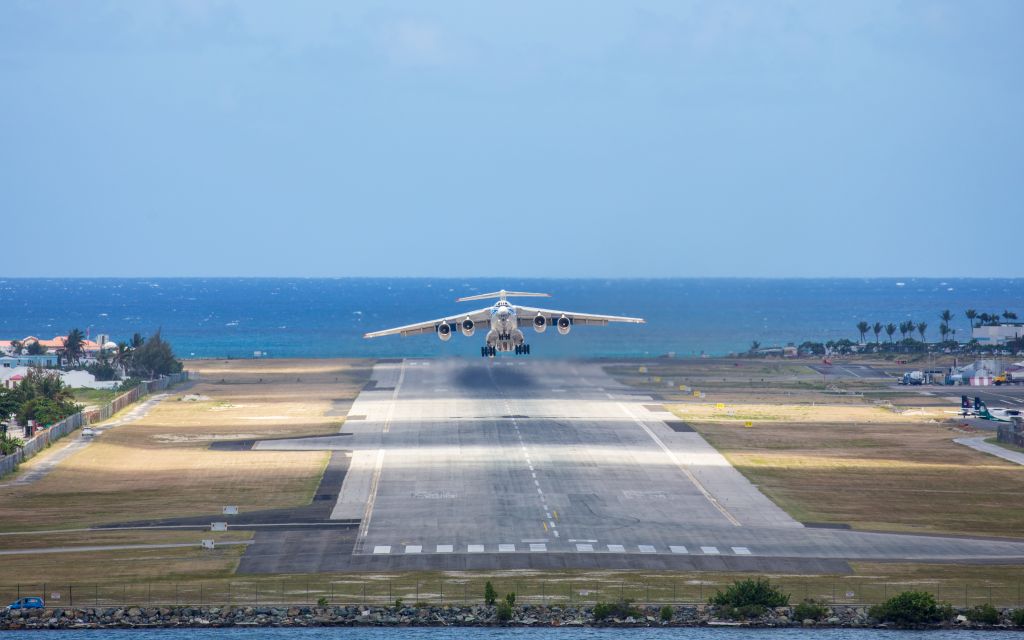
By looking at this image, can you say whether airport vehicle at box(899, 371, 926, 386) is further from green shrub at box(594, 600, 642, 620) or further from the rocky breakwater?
green shrub at box(594, 600, 642, 620)

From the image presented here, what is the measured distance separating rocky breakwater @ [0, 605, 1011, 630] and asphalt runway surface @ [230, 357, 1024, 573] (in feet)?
20.8

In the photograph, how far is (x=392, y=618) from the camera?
58375mm

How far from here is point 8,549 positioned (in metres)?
68.2

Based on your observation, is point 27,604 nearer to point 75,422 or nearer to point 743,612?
point 743,612

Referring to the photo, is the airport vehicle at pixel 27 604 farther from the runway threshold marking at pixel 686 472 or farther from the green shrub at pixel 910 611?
the runway threshold marking at pixel 686 472

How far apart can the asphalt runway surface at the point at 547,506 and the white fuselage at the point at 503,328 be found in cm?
700

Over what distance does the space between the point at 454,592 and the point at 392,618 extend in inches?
164

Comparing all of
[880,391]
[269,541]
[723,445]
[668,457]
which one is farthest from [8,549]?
[880,391]

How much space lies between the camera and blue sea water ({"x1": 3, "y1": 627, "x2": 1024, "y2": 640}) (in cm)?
5669

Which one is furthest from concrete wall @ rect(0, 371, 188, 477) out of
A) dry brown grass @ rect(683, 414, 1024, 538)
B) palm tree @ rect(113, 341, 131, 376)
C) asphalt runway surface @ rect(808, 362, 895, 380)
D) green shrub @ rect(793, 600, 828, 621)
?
asphalt runway surface @ rect(808, 362, 895, 380)

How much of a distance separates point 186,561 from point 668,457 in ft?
133

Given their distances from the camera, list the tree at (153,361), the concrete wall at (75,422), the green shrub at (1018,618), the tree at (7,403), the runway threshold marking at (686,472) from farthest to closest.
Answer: the tree at (153,361)
the tree at (7,403)
the concrete wall at (75,422)
the runway threshold marking at (686,472)
the green shrub at (1018,618)

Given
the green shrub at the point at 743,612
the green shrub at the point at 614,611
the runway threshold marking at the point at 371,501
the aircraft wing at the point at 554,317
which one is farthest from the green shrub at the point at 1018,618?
the aircraft wing at the point at 554,317

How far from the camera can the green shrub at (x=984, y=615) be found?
2285 inches
